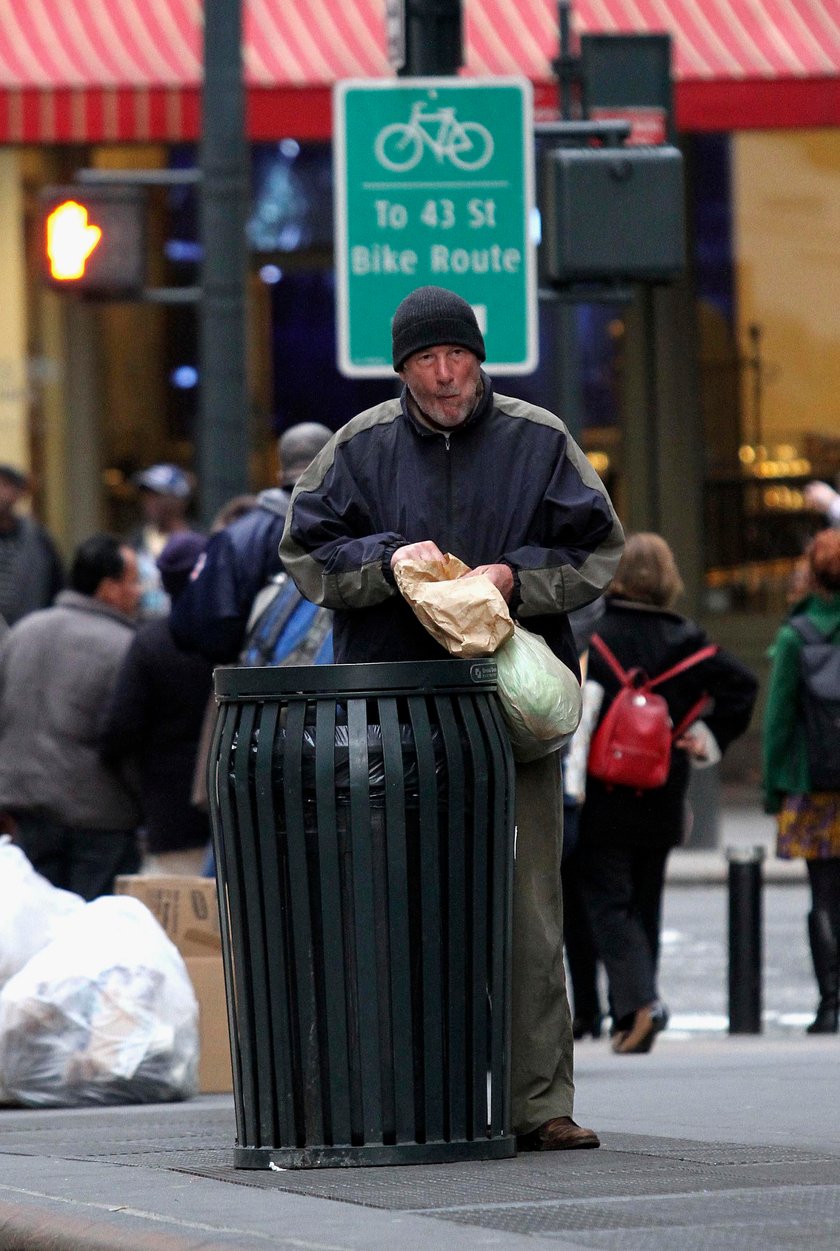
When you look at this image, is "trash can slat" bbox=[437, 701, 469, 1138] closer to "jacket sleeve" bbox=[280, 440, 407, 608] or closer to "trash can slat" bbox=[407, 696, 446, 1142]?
"trash can slat" bbox=[407, 696, 446, 1142]

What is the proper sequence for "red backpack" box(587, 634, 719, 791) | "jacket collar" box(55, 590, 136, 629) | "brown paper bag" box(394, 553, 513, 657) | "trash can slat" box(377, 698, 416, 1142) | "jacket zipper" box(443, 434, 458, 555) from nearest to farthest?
"trash can slat" box(377, 698, 416, 1142)
"brown paper bag" box(394, 553, 513, 657)
"jacket zipper" box(443, 434, 458, 555)
"red backpack" box(587, 634, 719, 791)
"jacket collar" box(55, 590, 136, 629)

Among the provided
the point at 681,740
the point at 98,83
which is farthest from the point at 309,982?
the point at 98,83

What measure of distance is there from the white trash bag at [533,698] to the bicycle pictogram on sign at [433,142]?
334 cm

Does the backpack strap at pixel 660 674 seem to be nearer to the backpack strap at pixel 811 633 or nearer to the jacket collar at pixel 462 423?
the backpack strap at pixel 811 633

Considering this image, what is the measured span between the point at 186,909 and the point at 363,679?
2.83 metres

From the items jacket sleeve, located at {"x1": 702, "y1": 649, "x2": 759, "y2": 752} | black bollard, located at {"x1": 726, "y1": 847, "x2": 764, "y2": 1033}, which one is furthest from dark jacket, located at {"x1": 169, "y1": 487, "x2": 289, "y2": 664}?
black bollard, located at {"x1": 726, "y1": 847, "x2": 764, "y2": 1033}

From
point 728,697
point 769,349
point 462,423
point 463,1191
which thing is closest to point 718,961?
point 728,697

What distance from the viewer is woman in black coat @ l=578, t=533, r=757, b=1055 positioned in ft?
27.9

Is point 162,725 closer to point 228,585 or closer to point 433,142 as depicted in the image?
point 228,585

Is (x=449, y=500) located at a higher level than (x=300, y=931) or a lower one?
higher

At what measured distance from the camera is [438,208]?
8.28m

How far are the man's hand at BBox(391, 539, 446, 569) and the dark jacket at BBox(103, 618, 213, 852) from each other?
12.9 ft

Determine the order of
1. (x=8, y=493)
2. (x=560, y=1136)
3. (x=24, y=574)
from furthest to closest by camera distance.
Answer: (x=24, y=574), (x=8, y=493), (x=560, y=1136)

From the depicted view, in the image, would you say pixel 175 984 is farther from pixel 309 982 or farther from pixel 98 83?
pixel 98 83
